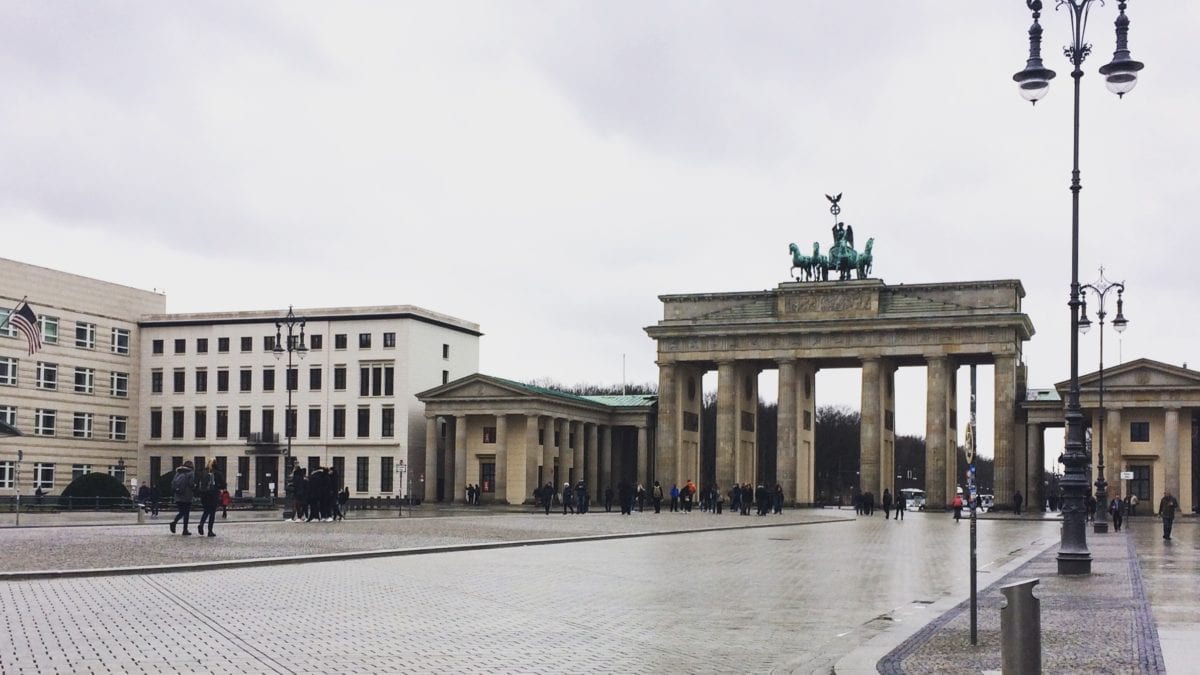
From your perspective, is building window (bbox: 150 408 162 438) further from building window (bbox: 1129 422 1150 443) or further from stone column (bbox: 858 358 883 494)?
building window (bbox: 1129 422 1150 443)

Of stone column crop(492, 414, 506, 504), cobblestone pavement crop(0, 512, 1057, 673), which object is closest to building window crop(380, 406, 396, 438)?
stone column crop(492, 414, 506, 504)

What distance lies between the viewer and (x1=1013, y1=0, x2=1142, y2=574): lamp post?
25.0 metres

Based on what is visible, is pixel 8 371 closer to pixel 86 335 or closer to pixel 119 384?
pixel 86 335

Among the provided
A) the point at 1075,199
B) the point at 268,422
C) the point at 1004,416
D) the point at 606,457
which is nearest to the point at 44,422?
the point at 268,422

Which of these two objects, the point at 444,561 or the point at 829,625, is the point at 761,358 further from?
the point at 829,625

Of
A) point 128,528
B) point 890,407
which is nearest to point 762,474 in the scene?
point 890,407

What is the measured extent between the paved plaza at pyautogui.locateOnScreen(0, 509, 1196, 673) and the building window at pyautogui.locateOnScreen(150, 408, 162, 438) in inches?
2988

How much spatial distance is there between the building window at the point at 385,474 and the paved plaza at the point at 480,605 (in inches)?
2631

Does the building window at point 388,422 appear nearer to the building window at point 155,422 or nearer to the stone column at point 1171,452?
the building window at point 155,422

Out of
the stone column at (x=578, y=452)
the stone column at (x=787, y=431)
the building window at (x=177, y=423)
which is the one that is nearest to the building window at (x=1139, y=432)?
the stone column at (x=787, y=431)

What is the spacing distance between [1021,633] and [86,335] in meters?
100

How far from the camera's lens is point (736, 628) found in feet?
54.4

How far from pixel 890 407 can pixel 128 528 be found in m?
71.4

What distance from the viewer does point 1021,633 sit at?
9.08m
